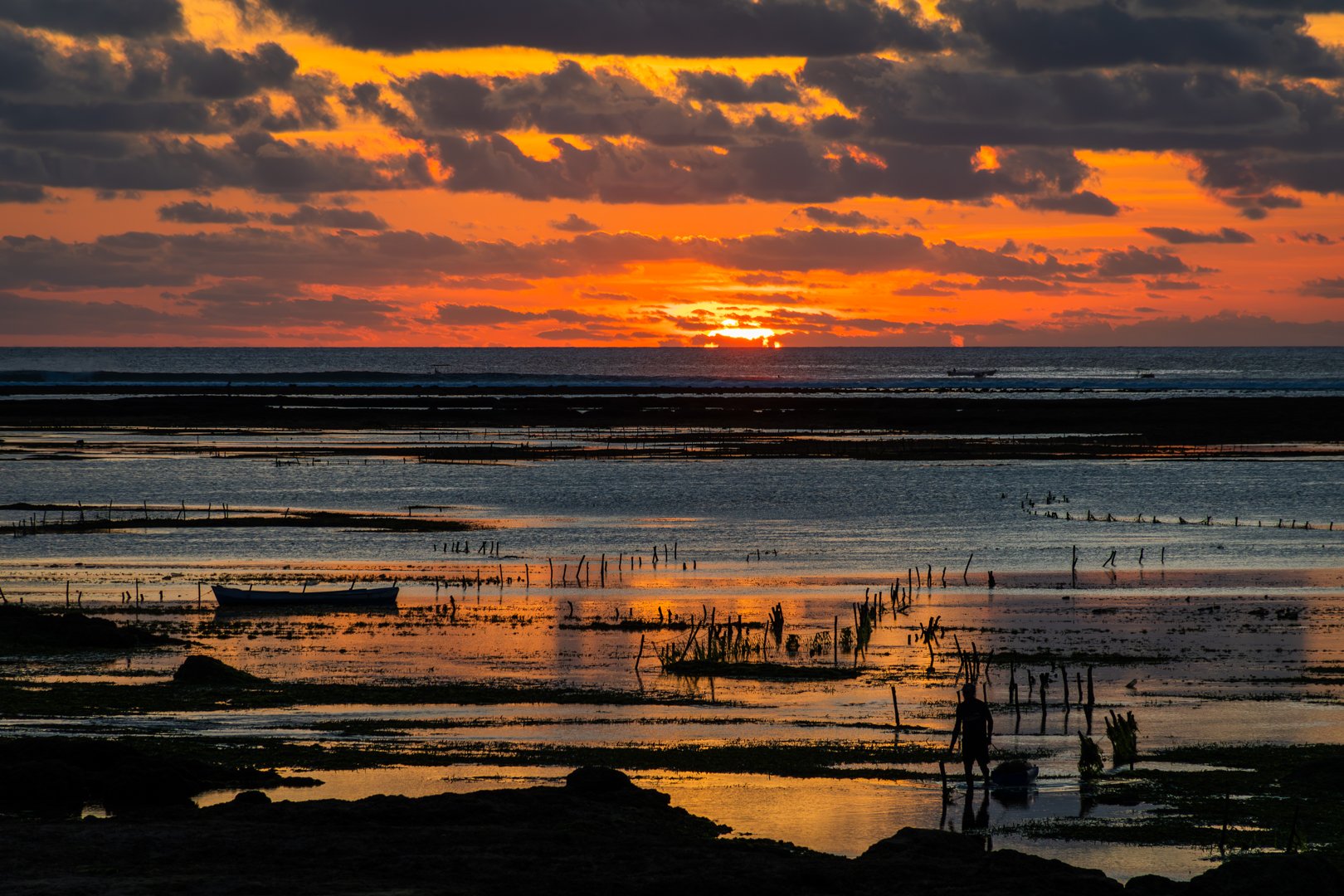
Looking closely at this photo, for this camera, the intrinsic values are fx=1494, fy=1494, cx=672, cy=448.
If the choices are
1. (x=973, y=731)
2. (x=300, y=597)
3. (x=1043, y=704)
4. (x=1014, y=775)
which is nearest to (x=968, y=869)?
(x=973, y=731)

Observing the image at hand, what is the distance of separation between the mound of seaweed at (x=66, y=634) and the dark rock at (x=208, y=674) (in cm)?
522

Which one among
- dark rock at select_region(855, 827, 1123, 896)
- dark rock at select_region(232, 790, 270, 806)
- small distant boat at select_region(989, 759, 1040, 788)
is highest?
dark rock at select_region(232, 790, 270, 806)

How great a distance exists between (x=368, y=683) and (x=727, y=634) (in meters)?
9.01

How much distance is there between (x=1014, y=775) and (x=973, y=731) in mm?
1122

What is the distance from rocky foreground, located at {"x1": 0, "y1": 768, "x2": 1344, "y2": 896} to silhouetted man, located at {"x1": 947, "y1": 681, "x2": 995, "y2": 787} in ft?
12.1

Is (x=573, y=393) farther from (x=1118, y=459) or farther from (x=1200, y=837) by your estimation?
(x=1200, y=837)

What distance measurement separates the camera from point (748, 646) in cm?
Result: 3716

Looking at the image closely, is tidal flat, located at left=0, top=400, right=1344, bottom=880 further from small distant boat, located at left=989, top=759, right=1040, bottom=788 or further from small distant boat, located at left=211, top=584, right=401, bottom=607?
small distant boat, located at left=211, top=584, right=401, bottom=607

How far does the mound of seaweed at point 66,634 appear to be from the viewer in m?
37.0

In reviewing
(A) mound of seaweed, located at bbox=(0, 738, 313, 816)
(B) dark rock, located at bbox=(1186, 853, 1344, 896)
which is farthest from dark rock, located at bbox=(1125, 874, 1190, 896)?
(A) mound of seaweed, located at bbox=(0, 738, 313, 816)

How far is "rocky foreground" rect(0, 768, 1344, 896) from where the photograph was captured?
672 inches

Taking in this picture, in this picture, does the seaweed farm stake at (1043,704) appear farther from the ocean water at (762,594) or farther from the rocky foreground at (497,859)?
the rocky foreground at (497,859)

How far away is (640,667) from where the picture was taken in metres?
35.3

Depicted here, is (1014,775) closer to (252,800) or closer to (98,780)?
(252,800)
